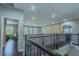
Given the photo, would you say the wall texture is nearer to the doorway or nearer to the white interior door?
the white interior door

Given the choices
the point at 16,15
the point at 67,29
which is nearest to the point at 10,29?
the point at 16,15

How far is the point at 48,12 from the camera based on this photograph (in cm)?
153

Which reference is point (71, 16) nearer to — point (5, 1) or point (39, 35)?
point (39, 35)

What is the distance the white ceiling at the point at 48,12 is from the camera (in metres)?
1.46

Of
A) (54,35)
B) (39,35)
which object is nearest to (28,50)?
(39,35)

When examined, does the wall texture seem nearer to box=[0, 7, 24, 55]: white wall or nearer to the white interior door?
the white interior door

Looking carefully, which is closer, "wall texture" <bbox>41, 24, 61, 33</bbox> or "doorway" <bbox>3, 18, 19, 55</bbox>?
"doorway" <bbox>3, 18, 19, 55</bbox>

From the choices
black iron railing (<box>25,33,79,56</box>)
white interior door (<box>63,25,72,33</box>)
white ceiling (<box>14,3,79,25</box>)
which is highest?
white ceiling (<box>14,3,79,25</box>)

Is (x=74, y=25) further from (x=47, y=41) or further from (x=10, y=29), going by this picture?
(x=10, y=29)

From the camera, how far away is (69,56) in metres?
1.48

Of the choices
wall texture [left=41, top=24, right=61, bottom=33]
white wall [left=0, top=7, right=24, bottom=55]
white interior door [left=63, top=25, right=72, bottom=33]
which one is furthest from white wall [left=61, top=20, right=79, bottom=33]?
white wall [left=0, top=7, right=24, bottom=55]

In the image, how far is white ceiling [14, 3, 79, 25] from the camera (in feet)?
4.80

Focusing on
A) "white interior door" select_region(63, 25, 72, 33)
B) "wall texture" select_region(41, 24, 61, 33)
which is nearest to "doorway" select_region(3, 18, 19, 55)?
"wall texture" select_region(41, 24, 61, 33)

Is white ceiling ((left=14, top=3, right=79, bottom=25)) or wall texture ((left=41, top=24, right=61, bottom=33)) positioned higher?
white ceiling ((left=14, top=3, right=79, bottom=25))
